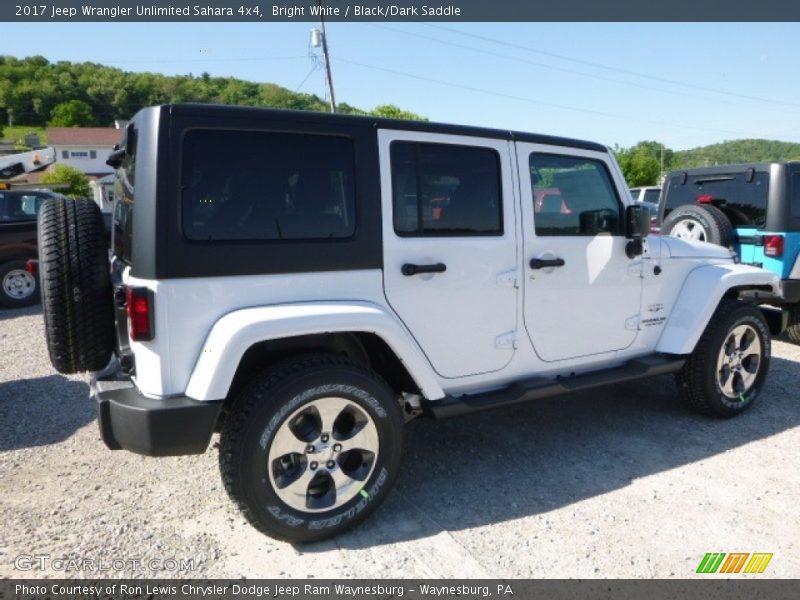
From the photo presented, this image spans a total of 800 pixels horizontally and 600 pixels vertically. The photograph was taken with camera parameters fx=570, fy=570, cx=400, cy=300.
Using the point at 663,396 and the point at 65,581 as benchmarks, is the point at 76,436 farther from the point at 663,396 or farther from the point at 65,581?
the point at 663,396

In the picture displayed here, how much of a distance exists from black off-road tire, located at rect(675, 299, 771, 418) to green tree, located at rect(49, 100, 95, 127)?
7313 cm

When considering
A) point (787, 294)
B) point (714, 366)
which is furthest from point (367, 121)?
point (787, 294)

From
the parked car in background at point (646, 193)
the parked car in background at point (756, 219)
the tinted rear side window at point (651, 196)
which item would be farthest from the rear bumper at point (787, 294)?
the tinted rear side window at point (651, 196)

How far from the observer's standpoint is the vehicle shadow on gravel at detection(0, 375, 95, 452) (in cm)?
396

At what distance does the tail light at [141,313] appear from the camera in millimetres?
2398

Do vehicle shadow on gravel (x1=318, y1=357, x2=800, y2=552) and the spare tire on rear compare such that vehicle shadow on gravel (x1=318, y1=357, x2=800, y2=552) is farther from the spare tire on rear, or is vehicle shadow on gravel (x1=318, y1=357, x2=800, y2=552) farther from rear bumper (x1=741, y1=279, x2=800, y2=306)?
the spare tire on rear

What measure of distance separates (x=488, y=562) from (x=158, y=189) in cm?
218

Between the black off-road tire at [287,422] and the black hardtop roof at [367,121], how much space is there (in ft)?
3.73

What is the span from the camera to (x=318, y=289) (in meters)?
2.72

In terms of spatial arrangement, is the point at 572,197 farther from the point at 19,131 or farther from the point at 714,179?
the point at 19,131

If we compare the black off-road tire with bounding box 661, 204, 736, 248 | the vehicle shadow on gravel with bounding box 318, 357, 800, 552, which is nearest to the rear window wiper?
the black off-road tire with bounding box 661, 204, 736, 248

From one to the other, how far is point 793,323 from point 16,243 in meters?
10.5

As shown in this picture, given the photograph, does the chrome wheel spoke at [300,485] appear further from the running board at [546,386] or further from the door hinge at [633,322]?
the door hinge at [633,322]

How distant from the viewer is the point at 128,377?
2.81 m
